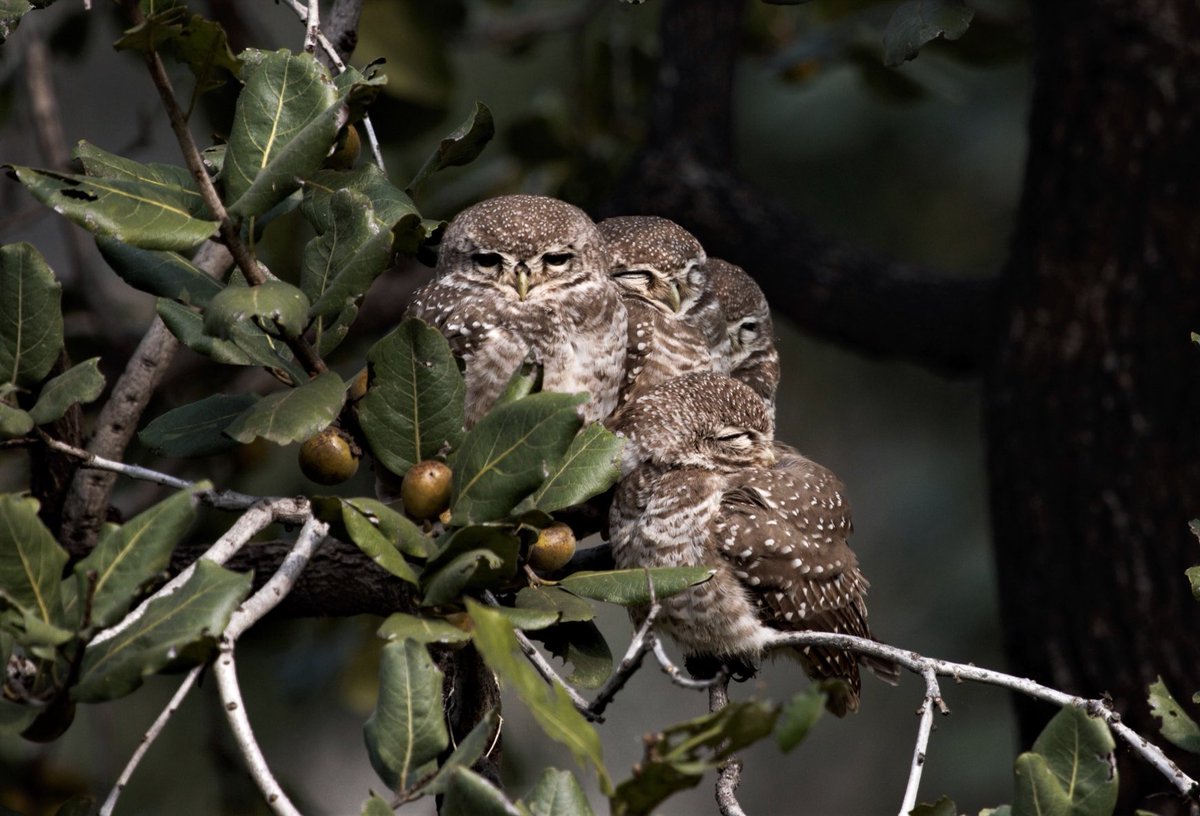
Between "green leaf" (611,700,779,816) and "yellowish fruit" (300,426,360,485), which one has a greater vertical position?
"green leaf" (611,700,779,816)

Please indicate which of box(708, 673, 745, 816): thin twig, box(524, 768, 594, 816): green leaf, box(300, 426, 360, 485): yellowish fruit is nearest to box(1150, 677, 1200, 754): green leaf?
box(708, 673, 745, 816): thin twig

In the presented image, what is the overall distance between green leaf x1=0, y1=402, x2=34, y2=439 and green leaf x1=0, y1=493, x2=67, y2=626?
0.26 meters

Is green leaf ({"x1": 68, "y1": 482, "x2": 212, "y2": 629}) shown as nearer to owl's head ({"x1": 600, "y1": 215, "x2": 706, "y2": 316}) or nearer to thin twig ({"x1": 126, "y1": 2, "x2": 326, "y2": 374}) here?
thin twig ({"x1": 126, "y1": 2, "x2": 326, "y2": 374})

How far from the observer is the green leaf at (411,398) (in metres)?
1.63

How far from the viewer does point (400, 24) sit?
4.00 metres

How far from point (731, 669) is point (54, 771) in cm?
206

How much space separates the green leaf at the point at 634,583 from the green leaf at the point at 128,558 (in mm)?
544

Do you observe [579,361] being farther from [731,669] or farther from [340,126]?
[340,126]

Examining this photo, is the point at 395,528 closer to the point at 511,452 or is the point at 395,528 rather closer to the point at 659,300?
the point at 511,452

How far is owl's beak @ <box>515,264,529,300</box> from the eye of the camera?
97.2 inches

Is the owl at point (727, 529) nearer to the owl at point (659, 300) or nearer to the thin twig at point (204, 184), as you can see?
the owl at point (659, 300)

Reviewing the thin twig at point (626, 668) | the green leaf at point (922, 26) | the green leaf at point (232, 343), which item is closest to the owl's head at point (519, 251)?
the green leaf at point (922, 26)

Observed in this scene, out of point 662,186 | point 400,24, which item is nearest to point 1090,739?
point 662,186

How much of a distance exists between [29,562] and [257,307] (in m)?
0.33
